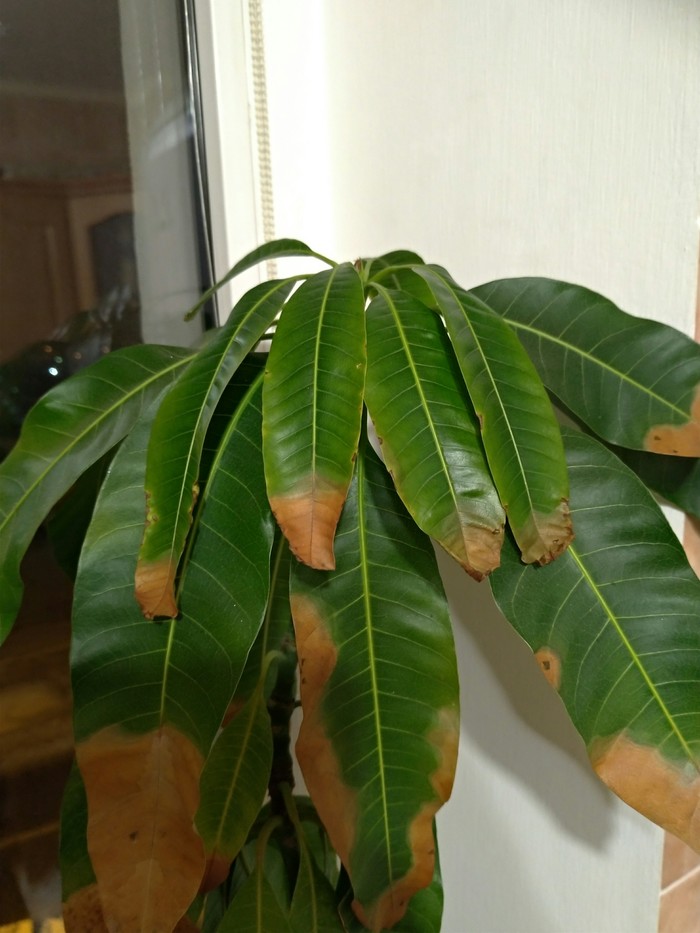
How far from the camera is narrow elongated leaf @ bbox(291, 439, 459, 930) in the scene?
0.45 m

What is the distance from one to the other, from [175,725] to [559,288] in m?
0.47

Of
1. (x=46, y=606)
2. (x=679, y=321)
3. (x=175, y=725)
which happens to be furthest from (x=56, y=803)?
(x=679, y=321)

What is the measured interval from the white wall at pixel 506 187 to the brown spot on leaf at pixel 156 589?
19.2 inches

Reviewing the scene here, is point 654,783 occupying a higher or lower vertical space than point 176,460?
lower

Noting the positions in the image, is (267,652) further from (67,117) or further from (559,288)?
(67,117)

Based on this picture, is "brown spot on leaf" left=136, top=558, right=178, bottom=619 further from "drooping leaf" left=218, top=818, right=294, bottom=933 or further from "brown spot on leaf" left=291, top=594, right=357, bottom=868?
"drooping leaf" left=218, top=818, right=294, bottom=933

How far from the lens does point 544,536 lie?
1.41 ft

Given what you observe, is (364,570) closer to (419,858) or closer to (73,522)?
(419,858)

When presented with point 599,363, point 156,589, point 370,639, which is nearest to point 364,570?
point 370,639

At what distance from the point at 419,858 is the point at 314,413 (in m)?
0.30

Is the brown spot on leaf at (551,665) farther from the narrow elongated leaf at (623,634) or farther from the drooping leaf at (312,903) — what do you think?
Answer: the drooping leaf at (312,903)

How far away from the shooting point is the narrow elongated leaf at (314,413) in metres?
0.42

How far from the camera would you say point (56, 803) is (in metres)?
1.05

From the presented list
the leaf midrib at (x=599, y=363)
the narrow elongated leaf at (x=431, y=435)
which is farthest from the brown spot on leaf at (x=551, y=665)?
the leaf midrib at (x=599, y=363)
